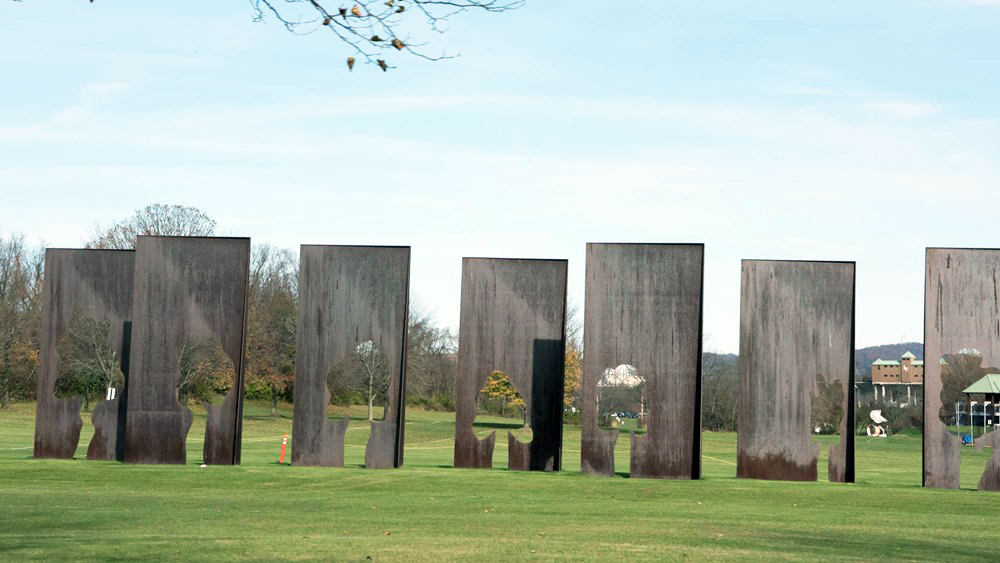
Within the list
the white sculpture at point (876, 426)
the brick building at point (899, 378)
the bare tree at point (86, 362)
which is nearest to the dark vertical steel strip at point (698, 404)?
the bare tree at point (86, 362)

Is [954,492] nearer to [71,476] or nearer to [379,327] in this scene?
[379,327]

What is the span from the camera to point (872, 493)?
1684cm

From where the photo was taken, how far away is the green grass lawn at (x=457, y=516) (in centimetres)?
977

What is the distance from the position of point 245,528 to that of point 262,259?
54180mm

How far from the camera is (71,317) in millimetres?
20219

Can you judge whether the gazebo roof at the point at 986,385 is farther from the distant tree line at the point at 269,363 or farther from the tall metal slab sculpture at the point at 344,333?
the tall metal slab sculpture at the point at 344,333

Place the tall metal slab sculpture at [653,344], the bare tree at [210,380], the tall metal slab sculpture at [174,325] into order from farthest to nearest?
the bare tree at [210,380] < the tall metal slab sculpture at [174,325] < the tall metal slab sculpture at [653,344]

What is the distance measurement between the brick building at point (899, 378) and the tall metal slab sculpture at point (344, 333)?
60648mm

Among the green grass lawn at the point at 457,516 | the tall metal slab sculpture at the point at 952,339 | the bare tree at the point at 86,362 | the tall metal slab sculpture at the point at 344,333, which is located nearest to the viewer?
the green grass lawn at the point at 457,516

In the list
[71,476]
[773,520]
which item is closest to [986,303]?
[773,520]

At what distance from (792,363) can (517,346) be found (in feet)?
14.2

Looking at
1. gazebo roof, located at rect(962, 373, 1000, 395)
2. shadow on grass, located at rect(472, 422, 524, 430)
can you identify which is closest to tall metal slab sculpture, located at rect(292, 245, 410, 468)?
Result: shadow on grass, located at rect(472, 422, 524, 430)

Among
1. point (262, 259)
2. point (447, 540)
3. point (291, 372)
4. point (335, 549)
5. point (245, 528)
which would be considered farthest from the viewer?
point (262, 259)

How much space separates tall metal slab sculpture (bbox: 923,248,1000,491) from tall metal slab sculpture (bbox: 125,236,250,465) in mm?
10738
